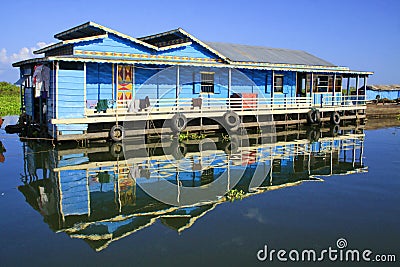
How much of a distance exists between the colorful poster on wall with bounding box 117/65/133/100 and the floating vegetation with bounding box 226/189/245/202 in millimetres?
11131

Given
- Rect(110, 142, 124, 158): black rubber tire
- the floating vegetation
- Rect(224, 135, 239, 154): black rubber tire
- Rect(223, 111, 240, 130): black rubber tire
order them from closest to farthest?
the floating vegetation → Rect(110, 142, 124, 158): black rubber tire → Rect(224, 135, 239, 154): black rubber tire → Rect(223, 111, 240, 130): black rubber tire

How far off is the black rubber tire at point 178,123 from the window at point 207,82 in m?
4.29

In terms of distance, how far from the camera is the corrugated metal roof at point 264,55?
25.2m

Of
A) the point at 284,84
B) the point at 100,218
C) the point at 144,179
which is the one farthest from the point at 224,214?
the point at 284,84

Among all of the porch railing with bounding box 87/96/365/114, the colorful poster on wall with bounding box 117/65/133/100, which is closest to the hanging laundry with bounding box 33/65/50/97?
the porch railing with bounding box 87/96/365/114

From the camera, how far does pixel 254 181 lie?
37.9 feet

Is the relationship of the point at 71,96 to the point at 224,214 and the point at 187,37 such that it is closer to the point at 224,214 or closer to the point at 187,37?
the point at 187,37

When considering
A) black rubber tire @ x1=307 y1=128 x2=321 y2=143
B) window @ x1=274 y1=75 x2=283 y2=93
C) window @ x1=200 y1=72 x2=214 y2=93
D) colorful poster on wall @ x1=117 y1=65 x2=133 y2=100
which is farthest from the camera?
window @ x1=274 y1=75 x2=283 y2=93

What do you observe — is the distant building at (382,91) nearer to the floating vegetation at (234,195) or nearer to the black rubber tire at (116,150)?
the black rubber tire at (116,150)

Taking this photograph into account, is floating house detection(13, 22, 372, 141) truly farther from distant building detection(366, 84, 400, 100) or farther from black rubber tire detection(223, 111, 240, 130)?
distant building detection(366, 84, 400, 100)

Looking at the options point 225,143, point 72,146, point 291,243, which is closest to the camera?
point 291,243

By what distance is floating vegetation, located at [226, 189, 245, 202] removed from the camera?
9.80 metres

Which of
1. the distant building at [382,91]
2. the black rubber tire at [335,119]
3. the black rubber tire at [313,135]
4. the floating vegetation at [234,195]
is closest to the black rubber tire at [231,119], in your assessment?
the black rubber tire at [313,135]

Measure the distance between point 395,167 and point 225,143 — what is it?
292 inches
